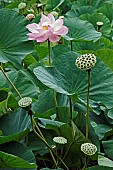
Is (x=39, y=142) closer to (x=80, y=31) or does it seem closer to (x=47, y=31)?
(x=47, y=31)

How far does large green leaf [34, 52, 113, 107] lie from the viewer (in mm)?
1153

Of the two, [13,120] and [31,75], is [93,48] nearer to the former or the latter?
[31,75]

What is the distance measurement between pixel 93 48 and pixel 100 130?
0.44 meters

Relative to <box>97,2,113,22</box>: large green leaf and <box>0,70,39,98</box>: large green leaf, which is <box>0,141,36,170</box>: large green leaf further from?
<box>97,2,113,22</box>: large green leaf

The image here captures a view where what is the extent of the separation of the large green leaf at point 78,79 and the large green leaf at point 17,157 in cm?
17

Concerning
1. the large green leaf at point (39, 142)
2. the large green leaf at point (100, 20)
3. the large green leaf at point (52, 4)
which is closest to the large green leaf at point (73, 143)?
the large green leaf at point (39, 142)

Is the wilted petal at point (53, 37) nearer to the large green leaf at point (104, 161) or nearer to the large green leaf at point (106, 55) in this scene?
the large green leaf at point (106, 55)

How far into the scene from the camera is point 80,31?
1550 mm

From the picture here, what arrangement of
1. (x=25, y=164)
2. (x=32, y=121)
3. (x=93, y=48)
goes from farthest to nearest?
1. (x=93, y=48)
2. (x=32, y=121)
3. (x=25, y=164)

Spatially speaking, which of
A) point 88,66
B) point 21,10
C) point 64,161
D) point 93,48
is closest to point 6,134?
point 64,161

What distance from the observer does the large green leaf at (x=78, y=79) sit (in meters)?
1.15

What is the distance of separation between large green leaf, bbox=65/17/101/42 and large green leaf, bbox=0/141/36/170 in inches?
18.2

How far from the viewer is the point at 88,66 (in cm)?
101

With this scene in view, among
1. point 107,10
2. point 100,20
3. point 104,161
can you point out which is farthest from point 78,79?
point 107,10
